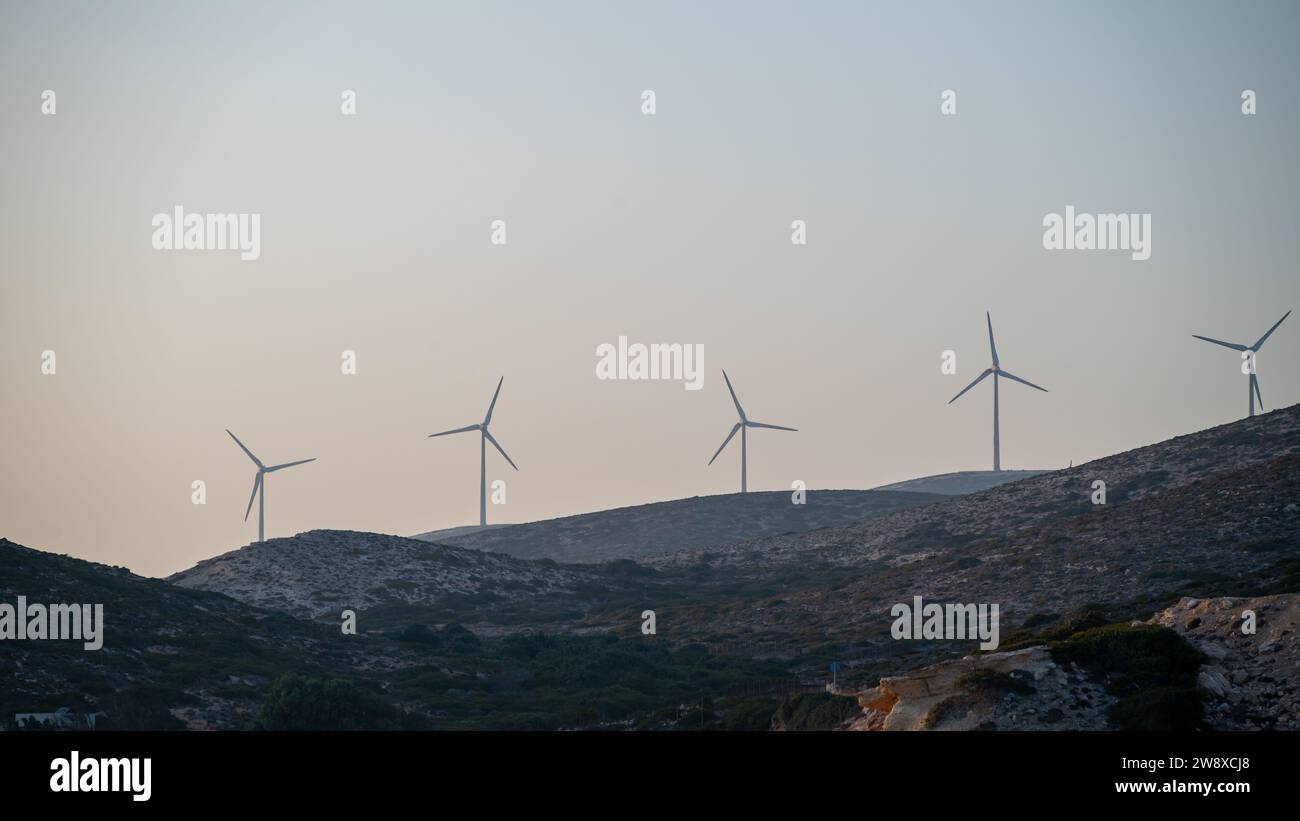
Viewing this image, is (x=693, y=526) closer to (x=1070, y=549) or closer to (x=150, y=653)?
(x=1070, y=549)

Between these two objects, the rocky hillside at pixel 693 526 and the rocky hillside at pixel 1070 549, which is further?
the rocky hillside at pixel 693 526

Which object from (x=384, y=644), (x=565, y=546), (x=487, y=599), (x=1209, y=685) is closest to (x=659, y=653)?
(x=384, y=644)

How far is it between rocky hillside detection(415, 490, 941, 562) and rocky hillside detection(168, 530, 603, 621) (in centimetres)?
5178

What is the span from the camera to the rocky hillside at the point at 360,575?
336 ft

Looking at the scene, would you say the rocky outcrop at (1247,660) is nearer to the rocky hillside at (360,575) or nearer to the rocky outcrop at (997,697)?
the rocky outcrop at (997,697)

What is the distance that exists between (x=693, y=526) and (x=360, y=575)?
81.2 m

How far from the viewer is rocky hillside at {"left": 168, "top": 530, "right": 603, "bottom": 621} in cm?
10231

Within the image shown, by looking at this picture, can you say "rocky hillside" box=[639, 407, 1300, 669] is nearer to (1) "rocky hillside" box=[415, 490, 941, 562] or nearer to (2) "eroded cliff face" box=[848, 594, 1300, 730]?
(2) "eroded cliff face" box=[848, 594, 1300, 730]

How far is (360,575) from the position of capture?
110 meters

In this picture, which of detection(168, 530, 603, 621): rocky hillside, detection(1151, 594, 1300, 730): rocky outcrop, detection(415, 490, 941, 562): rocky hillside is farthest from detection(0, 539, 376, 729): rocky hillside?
detection(415, 490, 941, 562): rocky hillside

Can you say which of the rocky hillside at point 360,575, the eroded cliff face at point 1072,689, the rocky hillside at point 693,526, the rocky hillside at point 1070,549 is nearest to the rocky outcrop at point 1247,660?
the eroded cliff face at point 1072,689

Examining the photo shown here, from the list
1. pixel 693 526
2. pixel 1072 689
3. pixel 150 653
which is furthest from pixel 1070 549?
pixel 693 526

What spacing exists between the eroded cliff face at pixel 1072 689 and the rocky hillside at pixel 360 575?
221 feet
